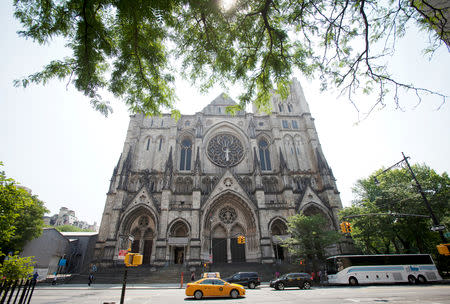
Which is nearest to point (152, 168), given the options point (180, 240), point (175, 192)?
point (175, 192)

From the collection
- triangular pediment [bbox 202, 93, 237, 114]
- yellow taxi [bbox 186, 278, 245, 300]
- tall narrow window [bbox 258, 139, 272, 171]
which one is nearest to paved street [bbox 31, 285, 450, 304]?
yellow taxi [bbox 186, 278, 245, 300]

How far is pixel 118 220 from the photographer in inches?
875

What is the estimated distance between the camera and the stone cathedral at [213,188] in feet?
73.0

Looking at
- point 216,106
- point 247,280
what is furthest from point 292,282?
point 216,106

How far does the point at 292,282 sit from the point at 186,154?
66.7ft

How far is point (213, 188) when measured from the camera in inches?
953

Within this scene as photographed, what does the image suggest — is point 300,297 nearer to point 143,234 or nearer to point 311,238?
point 311,238

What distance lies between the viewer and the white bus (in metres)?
15.0

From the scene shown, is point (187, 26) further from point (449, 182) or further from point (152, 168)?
point (449, 182)

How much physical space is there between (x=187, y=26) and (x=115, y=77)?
2.28 metres

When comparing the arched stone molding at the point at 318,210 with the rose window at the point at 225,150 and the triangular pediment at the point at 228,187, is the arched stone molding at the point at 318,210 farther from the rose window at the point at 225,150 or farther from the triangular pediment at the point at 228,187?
the rose window at the point at 225,150

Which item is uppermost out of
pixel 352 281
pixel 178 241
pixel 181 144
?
pixel 181 144

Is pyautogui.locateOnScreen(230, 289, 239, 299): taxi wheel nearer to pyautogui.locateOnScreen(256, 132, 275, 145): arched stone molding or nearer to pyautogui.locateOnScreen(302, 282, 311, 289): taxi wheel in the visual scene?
pyautogui.locateOnScreen(302, 282, 311, 289): taxi wheel

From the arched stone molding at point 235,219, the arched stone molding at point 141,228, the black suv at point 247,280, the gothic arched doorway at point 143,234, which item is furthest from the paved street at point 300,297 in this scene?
the gothic arched doorway at point 143,234
